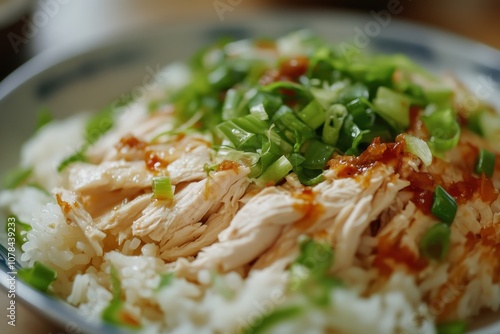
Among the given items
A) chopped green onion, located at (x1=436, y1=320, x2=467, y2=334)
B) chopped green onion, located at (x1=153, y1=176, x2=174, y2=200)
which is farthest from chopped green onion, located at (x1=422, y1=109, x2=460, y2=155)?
chopped green onion, located at (x1=153, y1=176, x2=174, y2=200)

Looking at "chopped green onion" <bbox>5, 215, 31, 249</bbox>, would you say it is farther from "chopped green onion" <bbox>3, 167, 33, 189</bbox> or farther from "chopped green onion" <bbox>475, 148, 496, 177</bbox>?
"chopped green onion" <bbox>475, 148, 496, 177</bbox>

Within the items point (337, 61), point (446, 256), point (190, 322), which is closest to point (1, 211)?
point (190, 322)

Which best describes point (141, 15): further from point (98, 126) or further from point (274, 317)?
point (274, 317)

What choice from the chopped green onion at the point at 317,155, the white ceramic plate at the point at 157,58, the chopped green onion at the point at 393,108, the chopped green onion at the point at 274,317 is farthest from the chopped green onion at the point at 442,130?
the chopped green onion at the point at 274,317

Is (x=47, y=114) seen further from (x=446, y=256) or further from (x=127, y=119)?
(x=446, y=256)

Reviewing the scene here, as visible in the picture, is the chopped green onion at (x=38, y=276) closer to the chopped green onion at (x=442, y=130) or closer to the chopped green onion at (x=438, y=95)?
the chopped green onion at (x=442, y=130)

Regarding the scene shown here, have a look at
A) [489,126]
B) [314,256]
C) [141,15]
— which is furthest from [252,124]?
[141,15]

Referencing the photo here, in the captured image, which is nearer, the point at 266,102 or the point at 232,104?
the point at 266,102
